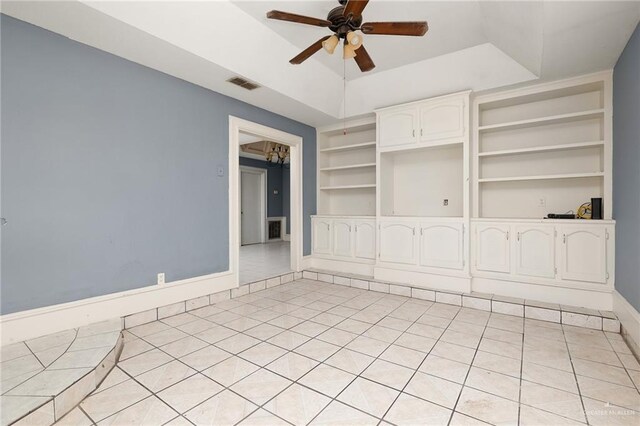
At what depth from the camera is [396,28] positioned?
2.23 m

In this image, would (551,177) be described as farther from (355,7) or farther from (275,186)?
(275,186)

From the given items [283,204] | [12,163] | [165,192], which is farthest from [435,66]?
[283,204]

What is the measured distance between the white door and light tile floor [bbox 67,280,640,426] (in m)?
5.45

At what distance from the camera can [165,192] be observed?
295 cm

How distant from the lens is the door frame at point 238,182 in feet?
11.7

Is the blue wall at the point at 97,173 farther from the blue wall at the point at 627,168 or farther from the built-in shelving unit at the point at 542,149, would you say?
the blue wall at the point at 627,168

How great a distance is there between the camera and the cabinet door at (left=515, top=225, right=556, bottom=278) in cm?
306

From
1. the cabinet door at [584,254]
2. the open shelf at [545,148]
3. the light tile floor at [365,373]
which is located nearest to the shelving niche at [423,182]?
the open shelf at [545,148]

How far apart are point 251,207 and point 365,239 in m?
4.97

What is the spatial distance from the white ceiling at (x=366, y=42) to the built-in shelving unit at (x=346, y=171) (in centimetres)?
98

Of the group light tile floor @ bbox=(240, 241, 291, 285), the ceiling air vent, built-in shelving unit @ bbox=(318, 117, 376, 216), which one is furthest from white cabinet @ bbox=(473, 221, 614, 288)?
the ceiling air vent

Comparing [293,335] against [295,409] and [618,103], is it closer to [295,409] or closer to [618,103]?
[295,409]

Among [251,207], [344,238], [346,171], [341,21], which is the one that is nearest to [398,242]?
[344,238]

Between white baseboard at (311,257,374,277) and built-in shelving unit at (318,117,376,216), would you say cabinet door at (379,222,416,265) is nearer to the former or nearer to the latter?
white baseboard at (311,257,374,277)
